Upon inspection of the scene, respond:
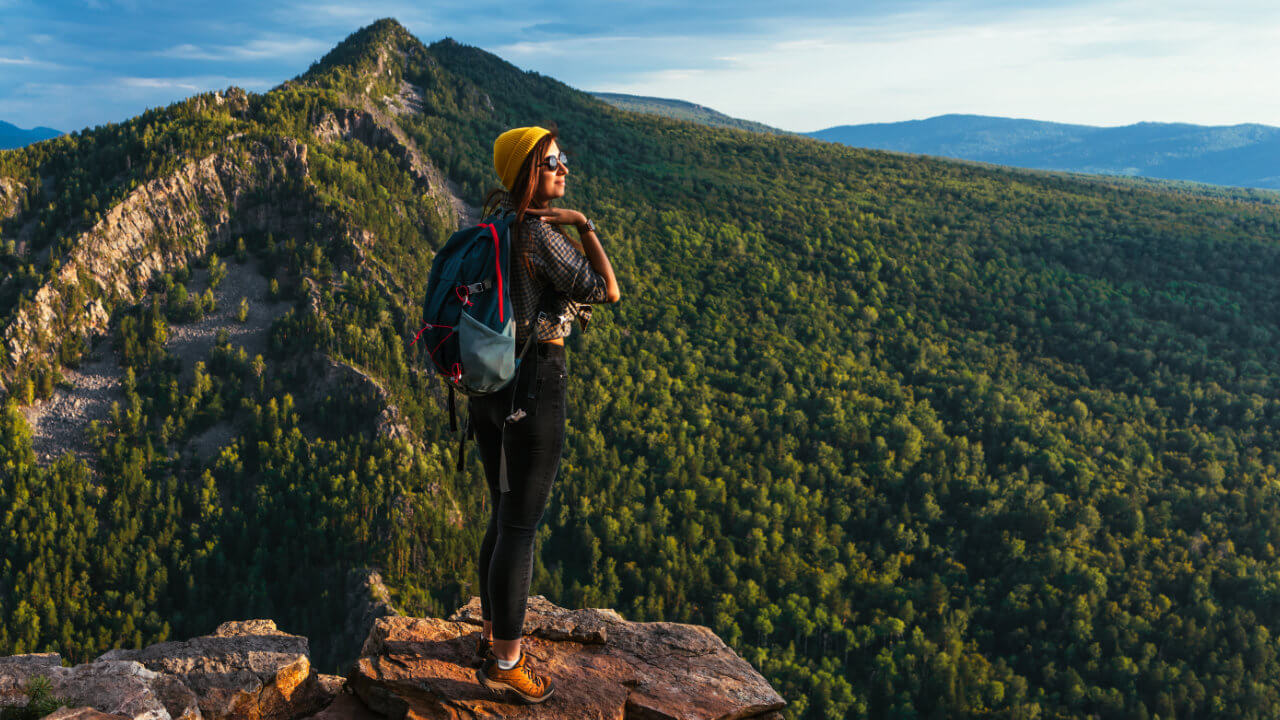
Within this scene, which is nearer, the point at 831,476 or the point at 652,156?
the point at 831,476

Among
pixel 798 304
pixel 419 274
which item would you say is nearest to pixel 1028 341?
pixel 798 304

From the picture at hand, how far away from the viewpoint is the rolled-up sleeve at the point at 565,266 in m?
5.80

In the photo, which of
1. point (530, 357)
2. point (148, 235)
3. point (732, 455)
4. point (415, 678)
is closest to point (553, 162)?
point (530, 357)

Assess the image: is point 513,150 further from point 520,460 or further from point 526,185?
point 520,460

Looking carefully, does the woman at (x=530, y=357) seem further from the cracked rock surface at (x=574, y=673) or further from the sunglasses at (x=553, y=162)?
the cracked rock surface at (x=574, y=673)

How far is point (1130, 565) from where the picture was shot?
82.1m

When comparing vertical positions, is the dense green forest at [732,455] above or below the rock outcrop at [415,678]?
below

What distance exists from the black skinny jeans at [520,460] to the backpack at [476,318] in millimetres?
213

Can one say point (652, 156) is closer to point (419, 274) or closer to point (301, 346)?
point (419, 274)

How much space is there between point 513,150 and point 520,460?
103 inches

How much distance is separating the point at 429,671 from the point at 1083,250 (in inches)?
5994

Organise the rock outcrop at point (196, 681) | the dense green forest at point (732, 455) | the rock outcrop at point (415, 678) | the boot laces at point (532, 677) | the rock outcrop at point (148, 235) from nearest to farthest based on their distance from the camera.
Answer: the rock outcrop at point (196, 681) → the rock outcrop at point (415, 678) → the boot laces at point (532, 677) → the dense green forest at point (732, 455) → the rock outcrop at point (148, 235)

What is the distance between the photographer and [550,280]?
5930 millimetres

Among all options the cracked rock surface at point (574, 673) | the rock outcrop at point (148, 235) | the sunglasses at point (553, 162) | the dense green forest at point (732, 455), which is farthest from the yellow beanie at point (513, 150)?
the rock outcrop at point (148, 235)
